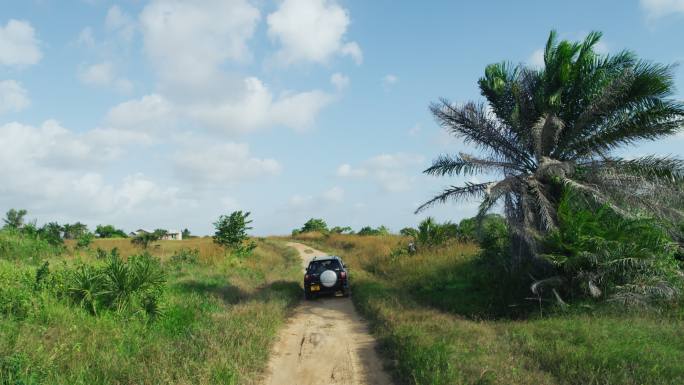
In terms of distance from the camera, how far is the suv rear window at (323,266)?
17.1m

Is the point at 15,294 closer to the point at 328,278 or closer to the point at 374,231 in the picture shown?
the point at 328,278

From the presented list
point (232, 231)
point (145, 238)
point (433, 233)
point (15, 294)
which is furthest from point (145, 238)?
point (15, 294)

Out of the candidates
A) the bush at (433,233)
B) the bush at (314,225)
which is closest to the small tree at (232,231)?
the bush at (433,233)

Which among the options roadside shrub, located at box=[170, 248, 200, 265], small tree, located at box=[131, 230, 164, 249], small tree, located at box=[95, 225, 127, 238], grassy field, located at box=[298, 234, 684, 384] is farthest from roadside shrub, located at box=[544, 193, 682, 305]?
small tree, located at box=[95, 225, 127, 238]

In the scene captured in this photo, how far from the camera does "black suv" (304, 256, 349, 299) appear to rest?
16484 millimetres

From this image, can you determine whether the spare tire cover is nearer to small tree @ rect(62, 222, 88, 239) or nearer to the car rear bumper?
the car rear bumper

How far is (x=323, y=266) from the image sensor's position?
1731 centimetres

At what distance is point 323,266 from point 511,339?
9.21 meters

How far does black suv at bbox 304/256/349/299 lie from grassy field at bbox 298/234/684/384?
4.39 ft

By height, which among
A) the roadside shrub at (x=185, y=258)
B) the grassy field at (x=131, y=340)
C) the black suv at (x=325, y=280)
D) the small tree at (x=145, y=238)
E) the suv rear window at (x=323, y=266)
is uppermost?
the small tree at (x=145, y=238)

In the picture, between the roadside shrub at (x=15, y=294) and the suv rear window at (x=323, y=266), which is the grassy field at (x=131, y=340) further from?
the suv rear window at (x=323, y=266)

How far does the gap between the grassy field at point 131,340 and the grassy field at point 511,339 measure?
287 centimetres

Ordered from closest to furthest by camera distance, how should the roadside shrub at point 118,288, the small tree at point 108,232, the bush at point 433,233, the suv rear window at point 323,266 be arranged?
the roadside shrub at point 118,288 → the suv rear window at point 323,266 → the bush at point 433,233 → the small tree at point 108,232

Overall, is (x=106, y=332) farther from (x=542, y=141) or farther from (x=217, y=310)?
(x=542, y=141)
